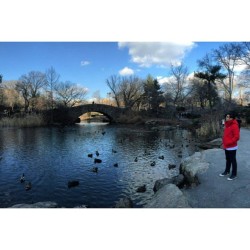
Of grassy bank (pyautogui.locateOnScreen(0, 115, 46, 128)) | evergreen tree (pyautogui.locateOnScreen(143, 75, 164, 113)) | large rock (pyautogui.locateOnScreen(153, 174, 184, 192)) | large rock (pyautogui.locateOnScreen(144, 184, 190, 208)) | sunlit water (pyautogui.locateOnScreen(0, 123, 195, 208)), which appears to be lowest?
sunlit water (pyautogui.locateOnScreen(0, 123, 195, 208))

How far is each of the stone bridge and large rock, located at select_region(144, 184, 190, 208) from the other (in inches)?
1380

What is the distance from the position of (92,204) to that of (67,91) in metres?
56.2

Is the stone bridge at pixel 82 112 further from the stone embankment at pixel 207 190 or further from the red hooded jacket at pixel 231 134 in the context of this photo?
the red hooded jacket at pixel 231 134

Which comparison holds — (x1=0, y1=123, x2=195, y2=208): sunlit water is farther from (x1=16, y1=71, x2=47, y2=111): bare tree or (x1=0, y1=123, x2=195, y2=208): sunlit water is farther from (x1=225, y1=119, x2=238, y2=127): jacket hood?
(x1=16, y1=71, x2=47, y2=111): bare tree

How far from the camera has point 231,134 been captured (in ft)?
20.5

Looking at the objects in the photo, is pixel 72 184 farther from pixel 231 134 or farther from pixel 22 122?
pixel 22 122

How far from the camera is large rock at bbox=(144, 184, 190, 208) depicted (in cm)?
510

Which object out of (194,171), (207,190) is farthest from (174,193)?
(194,171)

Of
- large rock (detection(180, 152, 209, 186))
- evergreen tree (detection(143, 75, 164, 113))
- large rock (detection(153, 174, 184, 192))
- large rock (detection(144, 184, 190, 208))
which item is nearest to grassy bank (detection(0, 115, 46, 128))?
evergreen tree (detection(143, 75, 164, 113))

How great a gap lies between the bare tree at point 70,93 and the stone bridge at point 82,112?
15124mm

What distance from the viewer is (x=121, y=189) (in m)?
8.13

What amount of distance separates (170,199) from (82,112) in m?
39.5

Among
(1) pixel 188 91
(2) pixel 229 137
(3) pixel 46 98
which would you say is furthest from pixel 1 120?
(1) pixel 188 91

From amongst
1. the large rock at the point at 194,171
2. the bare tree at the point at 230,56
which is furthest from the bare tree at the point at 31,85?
the large rock at the point at 194,171
